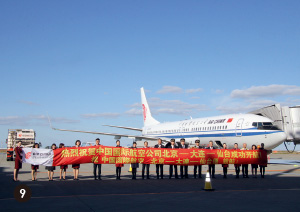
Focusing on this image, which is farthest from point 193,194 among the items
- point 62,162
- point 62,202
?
point 62,162

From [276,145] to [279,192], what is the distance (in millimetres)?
15231

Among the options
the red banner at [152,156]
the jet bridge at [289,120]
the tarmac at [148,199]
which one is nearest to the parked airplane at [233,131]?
the jet bridge at [289,120]

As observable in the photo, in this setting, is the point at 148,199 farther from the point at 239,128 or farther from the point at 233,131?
the point at 233,131

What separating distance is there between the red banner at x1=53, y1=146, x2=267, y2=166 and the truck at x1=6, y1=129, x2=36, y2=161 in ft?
71.2

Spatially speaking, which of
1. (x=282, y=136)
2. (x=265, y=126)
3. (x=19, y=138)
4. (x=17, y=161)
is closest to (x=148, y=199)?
(x=17, y=161)

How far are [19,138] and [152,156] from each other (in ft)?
77.7

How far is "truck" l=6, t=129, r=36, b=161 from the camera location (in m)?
36.9

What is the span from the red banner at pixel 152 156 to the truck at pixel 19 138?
2171 cm

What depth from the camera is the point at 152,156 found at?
18.1m

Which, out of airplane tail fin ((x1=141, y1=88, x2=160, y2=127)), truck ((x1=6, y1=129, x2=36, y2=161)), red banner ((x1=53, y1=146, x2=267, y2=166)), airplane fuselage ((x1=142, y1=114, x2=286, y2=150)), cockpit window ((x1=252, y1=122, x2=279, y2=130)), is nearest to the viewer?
red banner ((x1=53, y1=146, x2=267, y2=166))

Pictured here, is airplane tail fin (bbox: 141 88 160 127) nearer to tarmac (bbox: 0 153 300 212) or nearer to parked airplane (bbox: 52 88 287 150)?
parked airplane (bbox: 52 88 287 150)

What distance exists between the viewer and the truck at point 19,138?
36.9m

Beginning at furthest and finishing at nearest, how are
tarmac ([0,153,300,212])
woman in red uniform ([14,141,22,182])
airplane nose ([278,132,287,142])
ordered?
airplane nose ([278,132,287,142]), woman in red uniform ([14,141,22,182]), tarmac ([0,153,300,212])

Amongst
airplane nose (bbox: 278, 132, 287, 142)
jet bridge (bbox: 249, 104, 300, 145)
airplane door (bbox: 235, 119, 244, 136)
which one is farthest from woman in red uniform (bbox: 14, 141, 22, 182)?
jet bridge (bbox: 249, 104, 300, 145)
